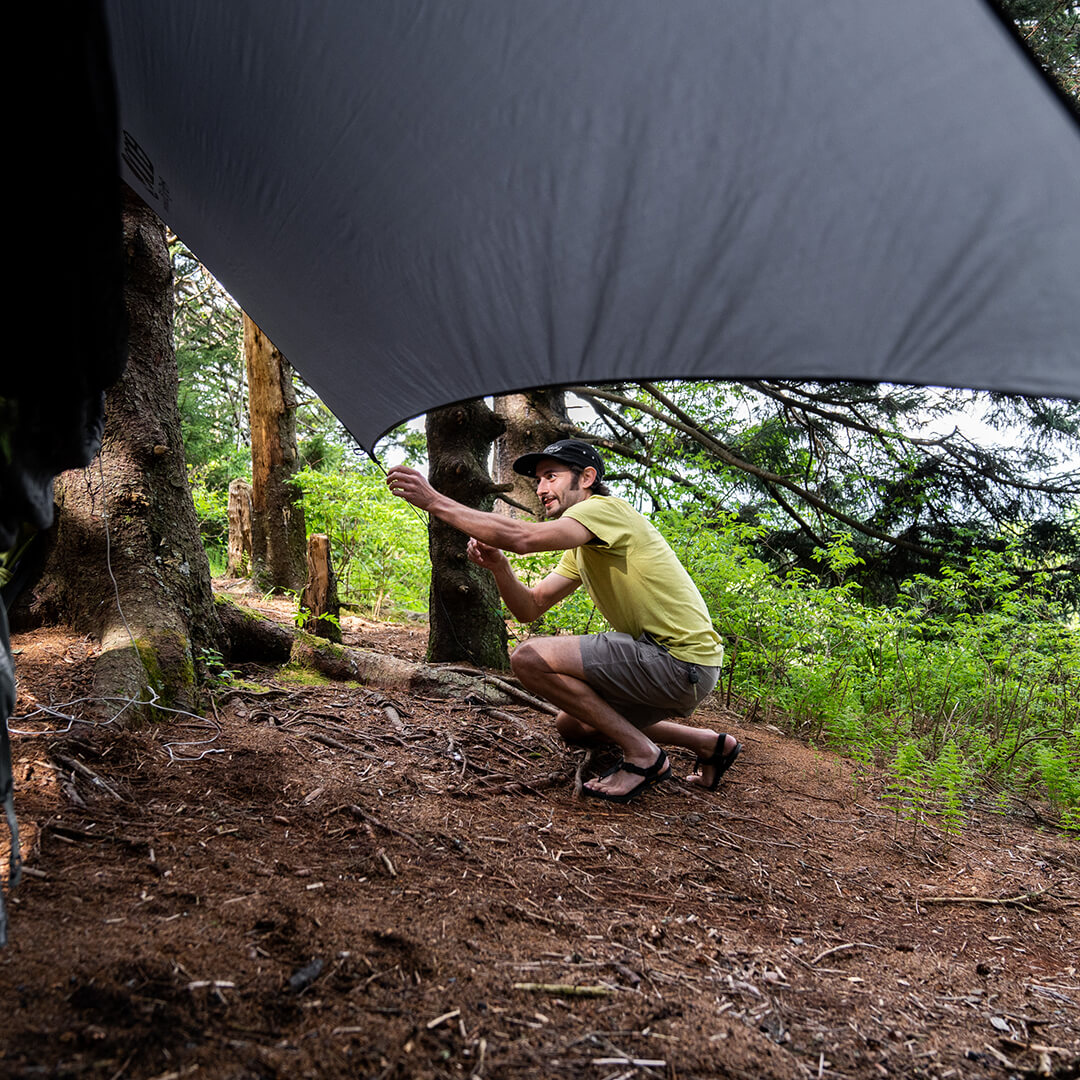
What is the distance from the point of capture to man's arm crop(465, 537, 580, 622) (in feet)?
9.05

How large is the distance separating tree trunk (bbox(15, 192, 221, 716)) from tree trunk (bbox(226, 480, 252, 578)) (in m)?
4.61

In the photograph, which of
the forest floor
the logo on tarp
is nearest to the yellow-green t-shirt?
the forest floor

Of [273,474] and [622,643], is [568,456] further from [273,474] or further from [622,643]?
[273,474]

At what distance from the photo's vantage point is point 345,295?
2383 mm

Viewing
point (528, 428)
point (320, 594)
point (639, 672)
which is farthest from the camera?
point (528, 428)

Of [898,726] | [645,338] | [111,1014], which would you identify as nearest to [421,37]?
[645,338]

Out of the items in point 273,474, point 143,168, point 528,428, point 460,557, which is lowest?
point 460,557

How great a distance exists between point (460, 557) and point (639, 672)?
1.80m

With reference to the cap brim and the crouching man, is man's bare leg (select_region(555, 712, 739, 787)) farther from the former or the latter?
the cap brim

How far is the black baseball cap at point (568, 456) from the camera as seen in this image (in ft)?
9.69

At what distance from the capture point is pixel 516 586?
9.41 feet

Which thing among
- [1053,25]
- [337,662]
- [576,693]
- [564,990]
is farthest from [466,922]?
[1053,25]

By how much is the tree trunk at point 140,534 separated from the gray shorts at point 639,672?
1571mm

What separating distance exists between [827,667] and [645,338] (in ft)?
11.1
